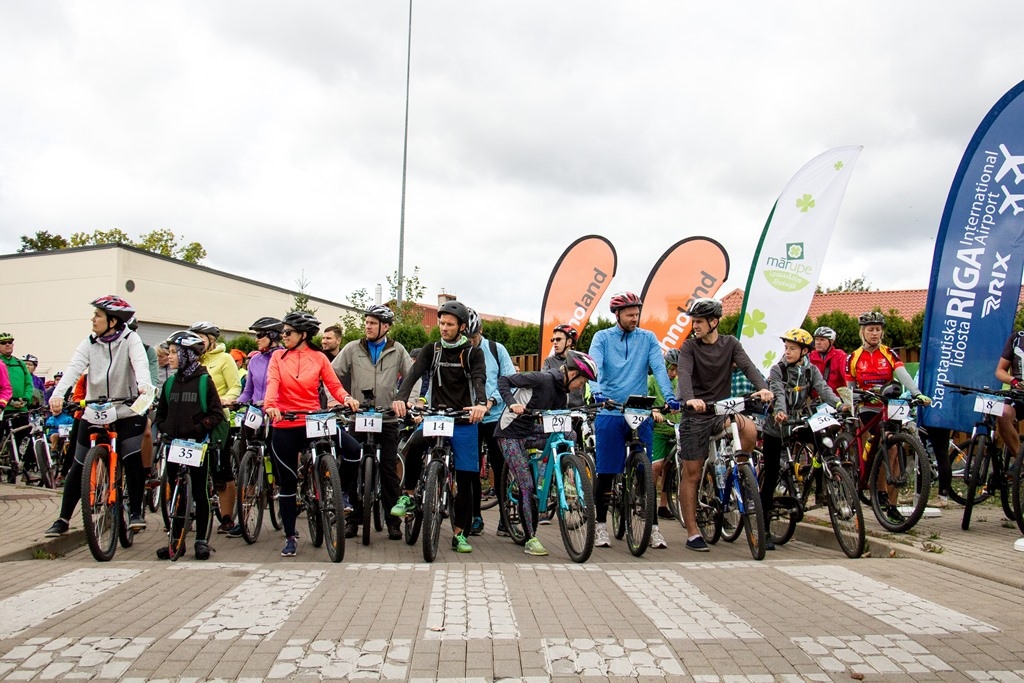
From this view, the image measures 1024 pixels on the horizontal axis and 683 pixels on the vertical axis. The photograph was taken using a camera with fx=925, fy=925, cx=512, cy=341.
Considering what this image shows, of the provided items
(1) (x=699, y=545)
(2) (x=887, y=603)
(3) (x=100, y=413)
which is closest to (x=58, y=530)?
(3) (x=100, y=413)

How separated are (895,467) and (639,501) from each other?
2.42 metres

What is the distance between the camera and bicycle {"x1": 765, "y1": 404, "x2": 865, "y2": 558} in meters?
7.07

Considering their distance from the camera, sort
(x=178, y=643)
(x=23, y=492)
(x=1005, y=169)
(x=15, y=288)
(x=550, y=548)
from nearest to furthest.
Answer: (x=178, y=643), (x=550, y=548), (x=1005, y=169), (x=23, y=492), (x=15, y=288)

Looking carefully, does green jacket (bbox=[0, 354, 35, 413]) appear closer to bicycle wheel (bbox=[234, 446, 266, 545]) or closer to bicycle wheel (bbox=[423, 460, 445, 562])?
bicycle wheel (bbox=[234, 446, 266, 545])

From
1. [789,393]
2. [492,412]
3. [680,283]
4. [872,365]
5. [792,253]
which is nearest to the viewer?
[789,393]

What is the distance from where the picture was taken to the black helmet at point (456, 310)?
7.68 metres

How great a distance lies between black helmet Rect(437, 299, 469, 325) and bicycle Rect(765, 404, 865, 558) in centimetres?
288

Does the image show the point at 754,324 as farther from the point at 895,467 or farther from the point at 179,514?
the point at 179,514

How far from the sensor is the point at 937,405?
368 inches

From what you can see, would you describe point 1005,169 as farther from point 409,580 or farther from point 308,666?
point 308,666

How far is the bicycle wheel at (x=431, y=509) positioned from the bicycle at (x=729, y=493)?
2240 millimetres

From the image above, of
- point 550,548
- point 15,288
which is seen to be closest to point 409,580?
point 550,548

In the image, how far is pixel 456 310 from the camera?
25.3 ft

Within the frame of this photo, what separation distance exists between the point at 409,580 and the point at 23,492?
8531 mm
